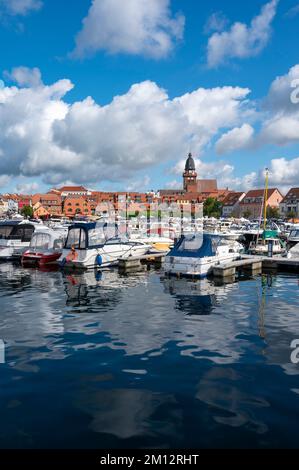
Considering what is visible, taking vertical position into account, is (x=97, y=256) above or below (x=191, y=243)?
below

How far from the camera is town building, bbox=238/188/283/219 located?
518ft

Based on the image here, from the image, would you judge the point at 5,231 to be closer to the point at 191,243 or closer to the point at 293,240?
the point at 191,243

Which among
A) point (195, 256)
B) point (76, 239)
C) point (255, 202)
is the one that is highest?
point (255, 202)

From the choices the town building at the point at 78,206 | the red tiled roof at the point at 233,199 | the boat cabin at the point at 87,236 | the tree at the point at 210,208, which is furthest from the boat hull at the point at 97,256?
the town building at the point at 78,206

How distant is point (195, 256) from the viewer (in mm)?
24562

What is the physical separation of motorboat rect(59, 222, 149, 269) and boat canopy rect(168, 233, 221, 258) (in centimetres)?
576

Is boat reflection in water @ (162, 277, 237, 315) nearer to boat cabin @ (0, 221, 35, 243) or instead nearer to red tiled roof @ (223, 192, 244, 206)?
boat cabin @ (0, 221, 35, 243)

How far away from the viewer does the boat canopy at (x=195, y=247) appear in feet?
81.5

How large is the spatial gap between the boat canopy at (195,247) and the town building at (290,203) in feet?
432

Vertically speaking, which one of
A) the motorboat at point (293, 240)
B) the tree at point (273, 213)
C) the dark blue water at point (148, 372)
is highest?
the tree at point (273, 213)

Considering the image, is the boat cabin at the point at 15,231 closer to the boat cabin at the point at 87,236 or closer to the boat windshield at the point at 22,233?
the boat windshield at the point at 22,233

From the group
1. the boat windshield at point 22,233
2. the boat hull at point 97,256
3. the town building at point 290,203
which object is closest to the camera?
the boat hull at point 97,256

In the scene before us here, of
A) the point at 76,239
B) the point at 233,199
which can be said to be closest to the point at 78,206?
the point at 233,199

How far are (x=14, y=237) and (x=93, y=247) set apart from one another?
1062 cm
